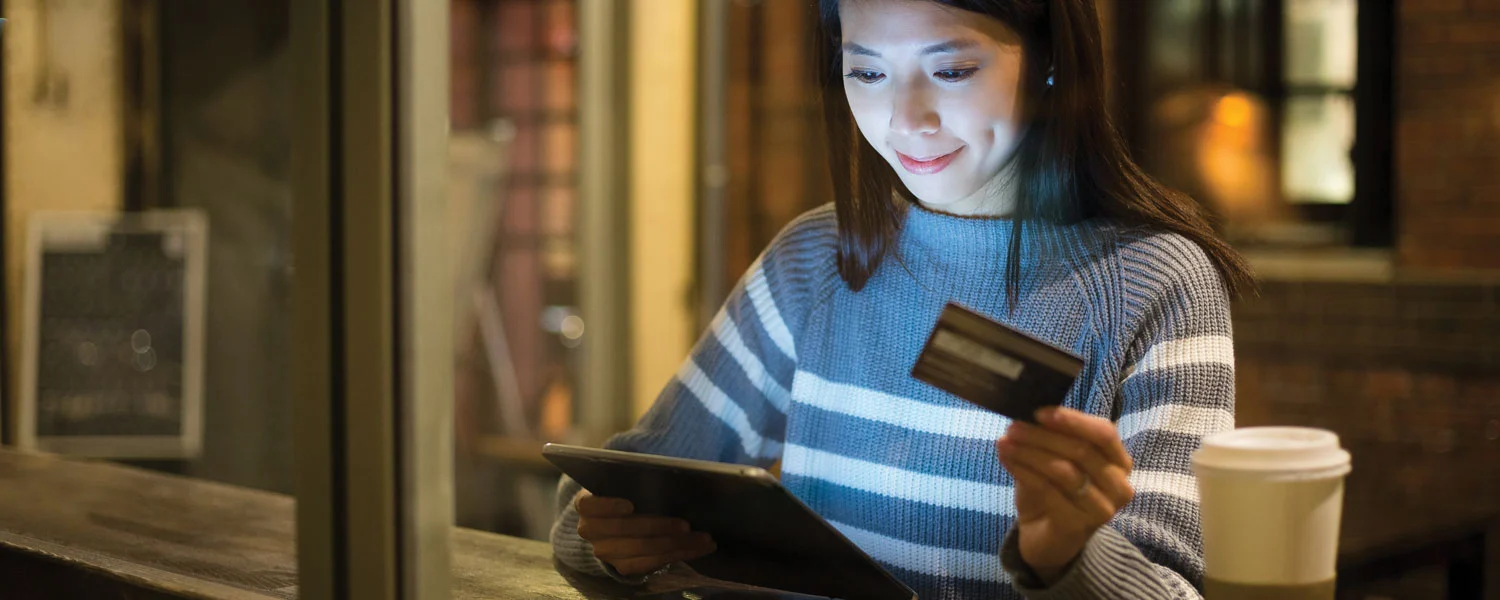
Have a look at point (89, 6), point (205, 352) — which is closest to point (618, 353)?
point (205, 352)

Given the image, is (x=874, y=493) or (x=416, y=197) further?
(x=874, y=493)

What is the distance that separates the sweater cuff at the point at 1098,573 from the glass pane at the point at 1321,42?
10.1 ft

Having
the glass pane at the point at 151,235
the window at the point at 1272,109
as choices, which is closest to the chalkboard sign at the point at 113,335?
the glass pane at the point at 151,235

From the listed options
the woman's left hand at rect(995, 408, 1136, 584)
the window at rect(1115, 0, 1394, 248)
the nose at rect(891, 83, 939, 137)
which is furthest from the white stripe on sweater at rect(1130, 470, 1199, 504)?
the window at rect(1115, 0, 1394, 248)

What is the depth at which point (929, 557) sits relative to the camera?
1180 mm

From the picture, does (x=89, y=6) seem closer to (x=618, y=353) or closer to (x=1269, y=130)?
(x=618, y=353)

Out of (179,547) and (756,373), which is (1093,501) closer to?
(756,373)

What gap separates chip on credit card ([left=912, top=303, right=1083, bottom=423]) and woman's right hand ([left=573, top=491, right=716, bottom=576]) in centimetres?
39

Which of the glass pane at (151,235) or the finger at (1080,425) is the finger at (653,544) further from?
the glass pane at (151,235)

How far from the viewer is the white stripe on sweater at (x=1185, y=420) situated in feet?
3.25

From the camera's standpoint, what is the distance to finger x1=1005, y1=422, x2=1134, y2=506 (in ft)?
2.82

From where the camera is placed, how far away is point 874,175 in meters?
1.24

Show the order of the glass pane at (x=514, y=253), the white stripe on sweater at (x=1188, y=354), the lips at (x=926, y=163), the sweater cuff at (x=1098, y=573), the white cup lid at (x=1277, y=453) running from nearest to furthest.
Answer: the white cup lid at (x=1277, y=453) < the sweater cuff at (x=1098, y=573) < the white stripe on sweater at (x=1188, y=354) < the lips at (x=926, y=163) < the glass pane at (x=514, y=253)

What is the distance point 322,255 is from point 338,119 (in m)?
0.10
